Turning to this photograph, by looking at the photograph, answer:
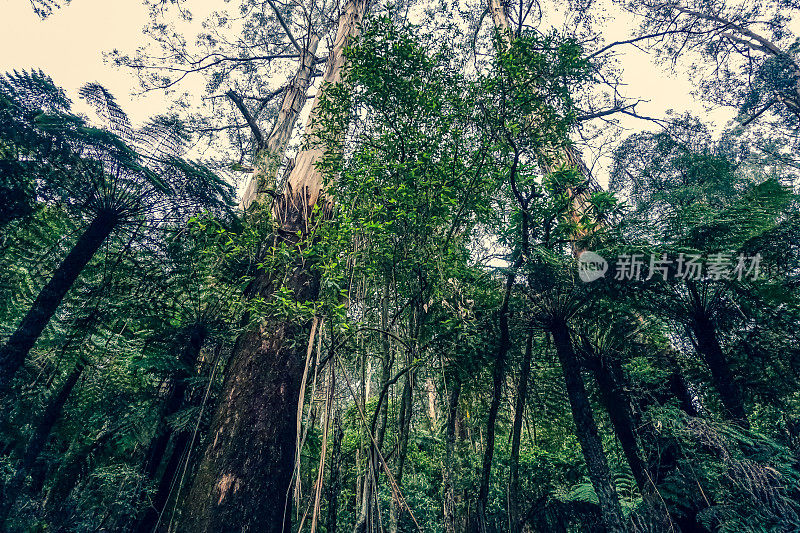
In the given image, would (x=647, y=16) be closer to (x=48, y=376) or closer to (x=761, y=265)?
(x=761, y=265)

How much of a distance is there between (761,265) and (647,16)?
748 centimetres

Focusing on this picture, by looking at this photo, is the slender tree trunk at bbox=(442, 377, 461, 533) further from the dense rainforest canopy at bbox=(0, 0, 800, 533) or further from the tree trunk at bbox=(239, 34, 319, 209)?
the tree trunk at bbox=(239, 34, 319, 209)

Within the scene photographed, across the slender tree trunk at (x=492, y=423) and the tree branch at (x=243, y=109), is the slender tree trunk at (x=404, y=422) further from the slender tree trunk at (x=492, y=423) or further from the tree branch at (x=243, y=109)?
the tree branch at (x=243, y=109)

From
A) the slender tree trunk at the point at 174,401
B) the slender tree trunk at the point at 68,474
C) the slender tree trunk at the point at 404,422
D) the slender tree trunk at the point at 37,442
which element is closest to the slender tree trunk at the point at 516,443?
the slender tree trunk at the point at 404,422

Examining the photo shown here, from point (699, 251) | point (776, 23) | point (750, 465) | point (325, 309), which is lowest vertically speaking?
point (750, 465)

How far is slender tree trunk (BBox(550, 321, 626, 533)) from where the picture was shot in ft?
9.57

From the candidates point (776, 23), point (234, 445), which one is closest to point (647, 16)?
point (776, 23)

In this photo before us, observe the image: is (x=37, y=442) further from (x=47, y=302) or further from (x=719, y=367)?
(x=719, y=367)

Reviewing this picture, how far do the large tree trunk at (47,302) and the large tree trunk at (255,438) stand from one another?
5.50ft

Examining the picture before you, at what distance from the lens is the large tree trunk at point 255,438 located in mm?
2693

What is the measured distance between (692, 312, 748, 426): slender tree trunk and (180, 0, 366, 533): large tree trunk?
4.13 m

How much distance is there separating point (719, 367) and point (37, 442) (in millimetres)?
7697

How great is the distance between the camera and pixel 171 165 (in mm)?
3877

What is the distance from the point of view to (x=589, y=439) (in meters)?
3.20
